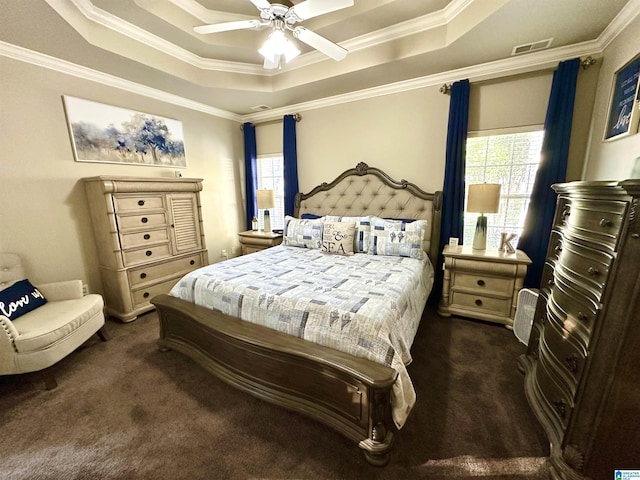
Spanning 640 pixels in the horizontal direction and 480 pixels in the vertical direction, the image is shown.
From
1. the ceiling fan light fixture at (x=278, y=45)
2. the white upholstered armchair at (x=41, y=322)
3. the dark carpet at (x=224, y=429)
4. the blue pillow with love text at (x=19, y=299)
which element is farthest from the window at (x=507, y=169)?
the blue pillow with love text at (x=19, y=299)

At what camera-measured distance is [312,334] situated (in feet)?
5.19

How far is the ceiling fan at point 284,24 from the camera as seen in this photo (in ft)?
5.45

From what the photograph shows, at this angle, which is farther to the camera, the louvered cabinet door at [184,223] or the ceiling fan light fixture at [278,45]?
the louvered cabinet door at [184,223]

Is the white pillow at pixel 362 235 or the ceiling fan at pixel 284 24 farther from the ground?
the ceiling fan at pixel 284 24

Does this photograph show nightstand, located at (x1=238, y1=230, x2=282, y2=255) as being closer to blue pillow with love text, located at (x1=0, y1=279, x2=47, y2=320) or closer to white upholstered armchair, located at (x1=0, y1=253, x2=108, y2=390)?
white upholstered armchair, located at (x1=0, y1=253, x2=108, y2=390)

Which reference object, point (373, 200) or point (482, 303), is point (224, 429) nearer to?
point (482, 303)

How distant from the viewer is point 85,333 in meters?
2.19

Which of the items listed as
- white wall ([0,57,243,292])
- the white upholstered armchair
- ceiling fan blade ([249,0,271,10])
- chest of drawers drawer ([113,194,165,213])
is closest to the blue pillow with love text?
the white upholstered armchair

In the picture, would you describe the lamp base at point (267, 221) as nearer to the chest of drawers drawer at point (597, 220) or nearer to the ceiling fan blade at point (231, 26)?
the ceiling fan blade at point (231, 26)

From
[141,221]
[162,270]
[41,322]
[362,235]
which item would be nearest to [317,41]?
[362,235]

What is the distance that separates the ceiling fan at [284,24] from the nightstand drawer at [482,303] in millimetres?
2548

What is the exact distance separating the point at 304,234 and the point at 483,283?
6.50 ft

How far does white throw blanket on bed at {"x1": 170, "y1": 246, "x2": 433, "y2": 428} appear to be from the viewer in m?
1.43

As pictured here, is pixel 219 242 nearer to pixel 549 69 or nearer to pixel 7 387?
pixel 7 387
